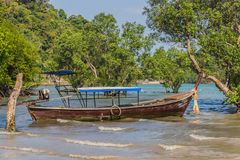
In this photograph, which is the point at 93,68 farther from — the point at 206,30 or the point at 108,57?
the point at 206,30

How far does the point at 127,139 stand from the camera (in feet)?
70.1

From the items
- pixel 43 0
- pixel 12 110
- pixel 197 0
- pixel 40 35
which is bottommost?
pixel 12 110

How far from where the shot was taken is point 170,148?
59.2ft

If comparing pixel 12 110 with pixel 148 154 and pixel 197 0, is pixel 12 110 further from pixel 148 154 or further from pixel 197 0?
pixel 197 0

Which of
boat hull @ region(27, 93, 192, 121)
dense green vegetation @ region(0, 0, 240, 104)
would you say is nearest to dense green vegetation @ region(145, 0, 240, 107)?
dense green vegetation @ region(0, 0, 240, 104)

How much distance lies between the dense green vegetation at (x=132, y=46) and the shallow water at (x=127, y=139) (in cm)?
487

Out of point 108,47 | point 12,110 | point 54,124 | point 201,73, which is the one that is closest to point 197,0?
point 201,73

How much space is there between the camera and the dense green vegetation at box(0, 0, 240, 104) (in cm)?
3155

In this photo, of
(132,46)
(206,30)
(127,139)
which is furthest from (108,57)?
(127,139)

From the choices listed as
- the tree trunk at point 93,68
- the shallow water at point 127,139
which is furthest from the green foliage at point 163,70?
the shallow water at point 127,139

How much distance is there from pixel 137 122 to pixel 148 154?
1147cm

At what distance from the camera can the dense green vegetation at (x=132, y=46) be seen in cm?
3155

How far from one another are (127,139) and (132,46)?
140 ft

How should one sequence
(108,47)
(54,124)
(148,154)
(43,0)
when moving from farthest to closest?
(43,0), (108,47), (54,124), (148,154)
